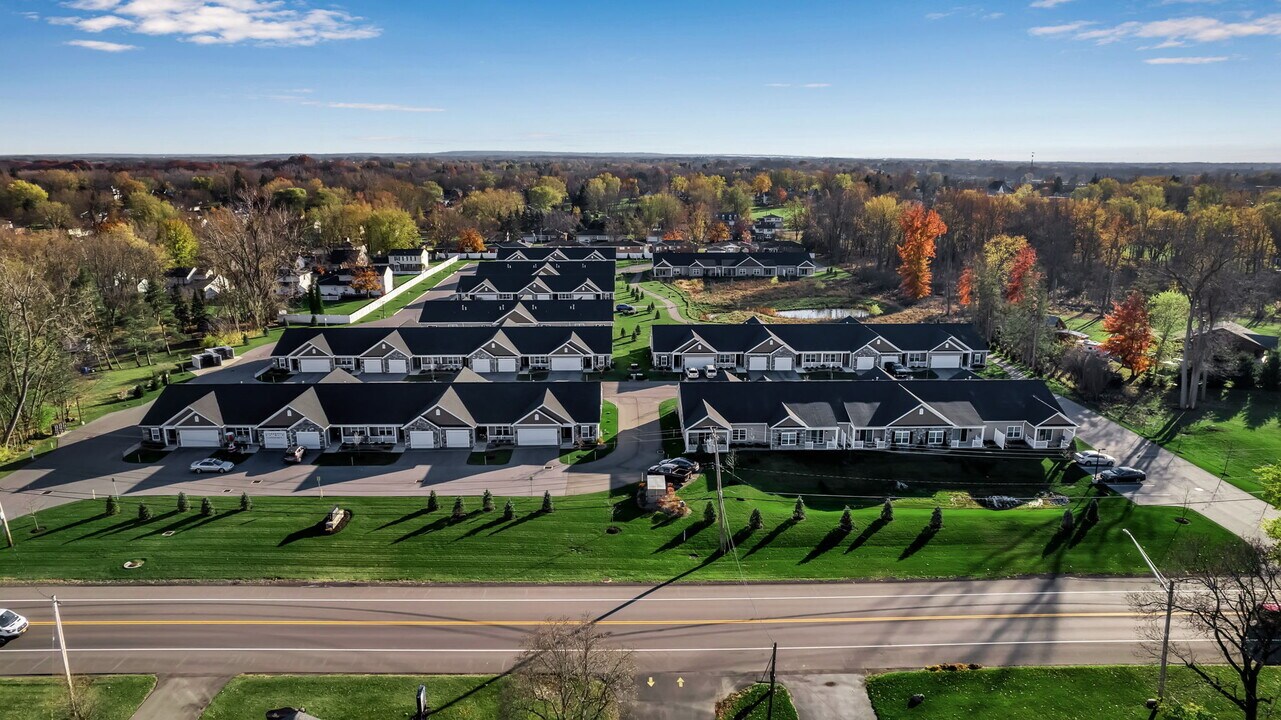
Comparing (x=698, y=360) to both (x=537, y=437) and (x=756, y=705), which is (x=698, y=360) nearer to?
(x=537, y=437)

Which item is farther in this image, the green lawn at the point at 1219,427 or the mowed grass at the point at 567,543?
the green lawn at the point at 1219,427

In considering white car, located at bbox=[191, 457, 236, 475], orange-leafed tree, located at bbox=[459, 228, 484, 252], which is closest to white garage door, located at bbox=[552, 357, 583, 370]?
white car, located at bbox=[191, 457, 236, 475]

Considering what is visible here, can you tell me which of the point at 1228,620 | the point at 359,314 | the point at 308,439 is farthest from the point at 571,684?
the point at 359,314

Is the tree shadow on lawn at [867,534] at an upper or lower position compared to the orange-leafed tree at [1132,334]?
lower

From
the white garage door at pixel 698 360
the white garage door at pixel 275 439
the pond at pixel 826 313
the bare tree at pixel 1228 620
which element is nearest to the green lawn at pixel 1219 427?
the bare tree at pixel 1228 620

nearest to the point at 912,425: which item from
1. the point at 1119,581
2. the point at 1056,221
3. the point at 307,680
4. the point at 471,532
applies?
the point at 1119,581

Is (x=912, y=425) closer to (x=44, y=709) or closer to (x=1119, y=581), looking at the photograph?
(x=1119, y=581)

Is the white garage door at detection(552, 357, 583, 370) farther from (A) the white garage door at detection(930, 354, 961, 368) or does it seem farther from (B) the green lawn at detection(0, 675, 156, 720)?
(B) the green lawn at detection(0, 675, 156, 720)

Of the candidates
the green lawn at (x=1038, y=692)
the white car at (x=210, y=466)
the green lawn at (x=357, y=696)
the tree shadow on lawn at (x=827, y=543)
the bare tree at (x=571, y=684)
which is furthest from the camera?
the white car at (x=210, y=466)

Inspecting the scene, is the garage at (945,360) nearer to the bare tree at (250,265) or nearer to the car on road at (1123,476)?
the car on road at (1123,476)
